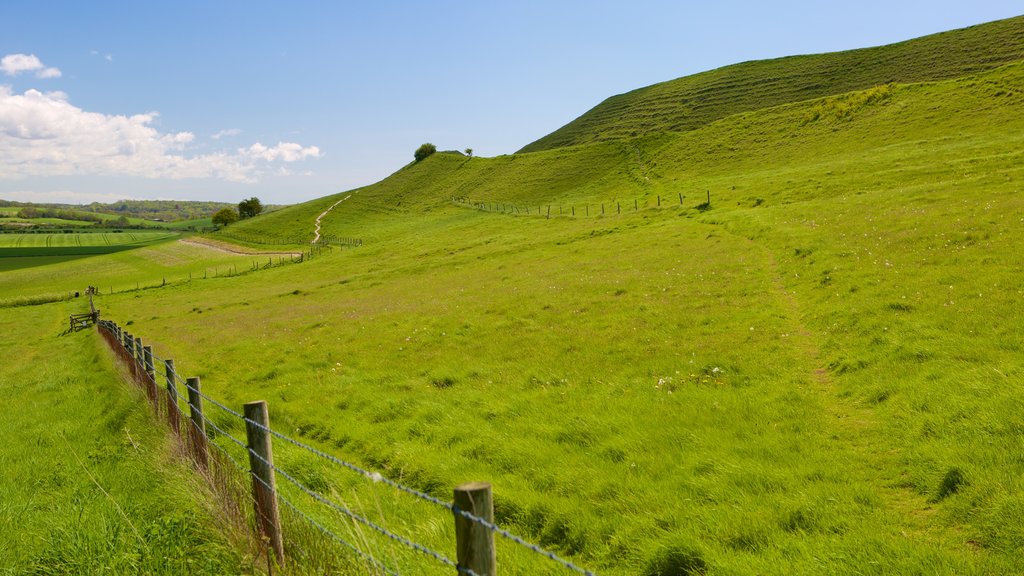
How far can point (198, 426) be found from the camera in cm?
805

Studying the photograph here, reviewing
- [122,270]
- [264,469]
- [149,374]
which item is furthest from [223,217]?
[264,469]

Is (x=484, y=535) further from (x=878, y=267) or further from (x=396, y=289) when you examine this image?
(x=396, y=289)

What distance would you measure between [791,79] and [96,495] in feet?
459

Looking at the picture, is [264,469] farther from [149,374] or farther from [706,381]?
[706,381]

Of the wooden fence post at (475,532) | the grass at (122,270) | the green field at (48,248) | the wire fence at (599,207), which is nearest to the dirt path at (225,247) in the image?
the grass at (122,270)

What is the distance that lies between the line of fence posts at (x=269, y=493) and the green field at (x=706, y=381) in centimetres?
96

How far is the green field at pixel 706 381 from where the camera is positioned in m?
6.89

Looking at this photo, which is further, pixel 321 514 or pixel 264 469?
pixel 321 514

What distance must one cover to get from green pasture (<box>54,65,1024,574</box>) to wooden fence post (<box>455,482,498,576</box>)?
2.88 metres

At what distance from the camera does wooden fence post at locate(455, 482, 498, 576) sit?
3428mm

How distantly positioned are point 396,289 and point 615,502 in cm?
3064

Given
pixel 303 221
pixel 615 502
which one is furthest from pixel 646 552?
pixel 303 221

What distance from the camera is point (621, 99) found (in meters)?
158

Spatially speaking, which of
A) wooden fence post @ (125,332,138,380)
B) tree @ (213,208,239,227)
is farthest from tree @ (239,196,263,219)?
wooden fence post @ (125,332,138,380)
